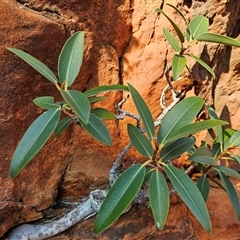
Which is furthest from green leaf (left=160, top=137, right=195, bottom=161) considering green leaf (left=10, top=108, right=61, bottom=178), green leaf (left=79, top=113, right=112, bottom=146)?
green leaf (left=10, top=108, right=61, bottom=178)

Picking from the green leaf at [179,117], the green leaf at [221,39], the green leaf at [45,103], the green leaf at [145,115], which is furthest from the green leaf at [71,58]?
the green leaf at [221,39]

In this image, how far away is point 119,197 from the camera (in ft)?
2.59

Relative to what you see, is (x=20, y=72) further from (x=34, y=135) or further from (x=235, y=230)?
(x=235, y=230)

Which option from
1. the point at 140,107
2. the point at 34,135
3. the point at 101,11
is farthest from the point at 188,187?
the point at 101,11

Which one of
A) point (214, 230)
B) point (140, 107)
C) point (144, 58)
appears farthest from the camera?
point (144, 58)

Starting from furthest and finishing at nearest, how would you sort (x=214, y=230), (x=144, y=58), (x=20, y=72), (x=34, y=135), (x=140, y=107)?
1. (x=144, y=58)
2. (x=214, y=230)
3. (x=20, y=72)
4. (x=140, y=107)
5. (x=34, y=135)

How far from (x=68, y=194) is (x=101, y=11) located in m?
0.70

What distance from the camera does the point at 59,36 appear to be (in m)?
1.07

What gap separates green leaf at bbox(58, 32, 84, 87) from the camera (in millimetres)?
869

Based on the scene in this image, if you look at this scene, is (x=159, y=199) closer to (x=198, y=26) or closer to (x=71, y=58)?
(x=71, y=58)

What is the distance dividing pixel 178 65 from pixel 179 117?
0.23 metres

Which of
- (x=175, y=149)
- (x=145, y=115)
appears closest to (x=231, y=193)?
(x=175, y=149)

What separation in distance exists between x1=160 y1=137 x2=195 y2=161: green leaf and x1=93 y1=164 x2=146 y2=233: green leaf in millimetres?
83

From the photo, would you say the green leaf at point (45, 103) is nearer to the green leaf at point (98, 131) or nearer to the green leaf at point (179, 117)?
the green leaf at point (98, 131)
